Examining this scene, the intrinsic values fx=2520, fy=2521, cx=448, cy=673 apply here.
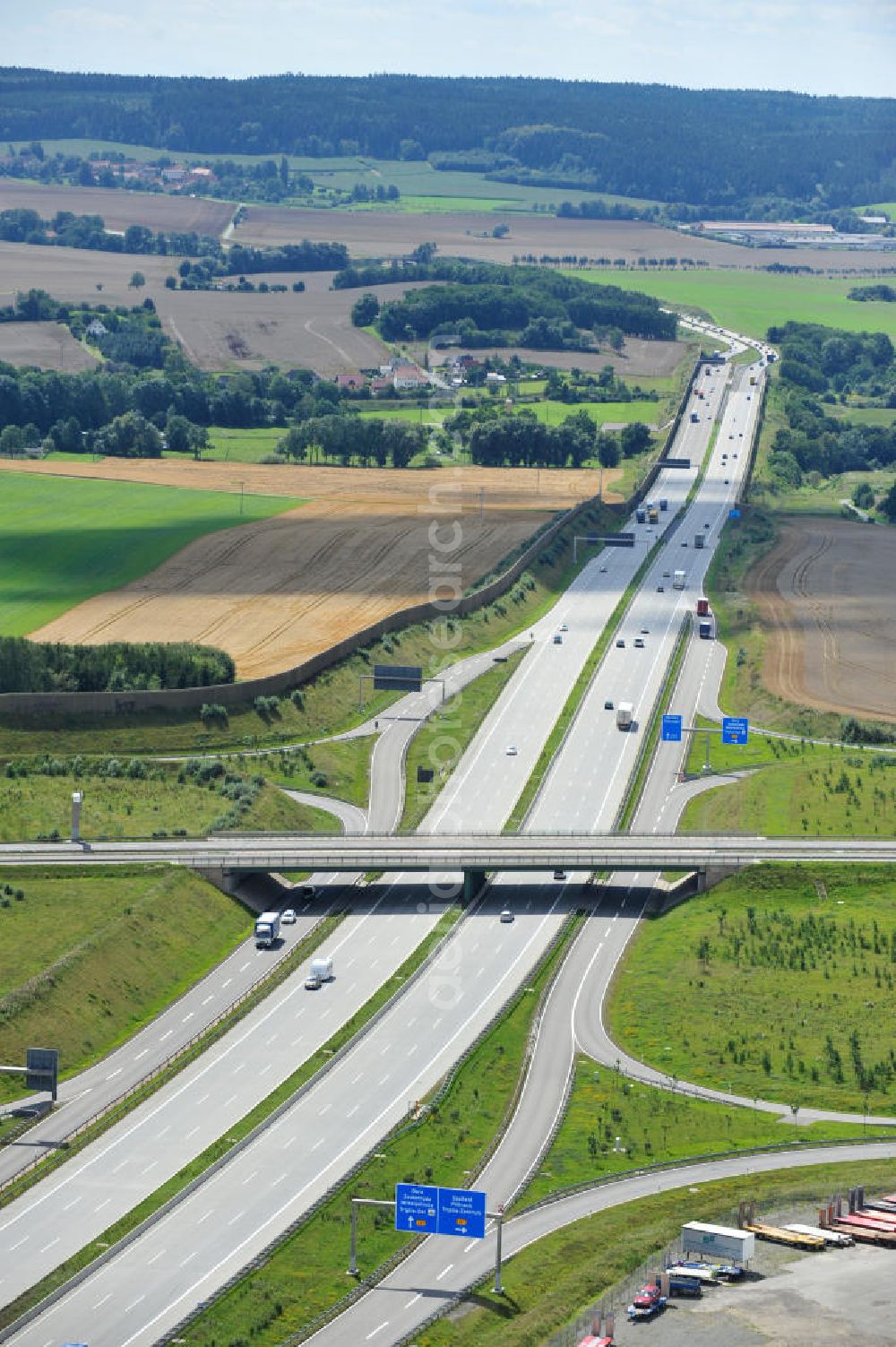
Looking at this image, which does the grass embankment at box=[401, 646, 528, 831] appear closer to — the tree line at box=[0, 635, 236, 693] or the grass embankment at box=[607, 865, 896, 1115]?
the tree line at box=[0, 635, 236, 693]

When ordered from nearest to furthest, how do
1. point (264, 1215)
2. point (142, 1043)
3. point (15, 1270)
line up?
point (15, 1270), point (264, 1215), point (142, 1043)

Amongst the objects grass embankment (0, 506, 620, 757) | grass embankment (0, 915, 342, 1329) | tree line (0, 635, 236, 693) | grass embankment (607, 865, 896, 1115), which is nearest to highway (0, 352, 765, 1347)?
grass embankment (0, 915, 342, 1329)

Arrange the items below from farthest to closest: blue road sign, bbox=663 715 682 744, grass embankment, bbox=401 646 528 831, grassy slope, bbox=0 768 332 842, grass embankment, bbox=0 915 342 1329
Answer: blue road sign, bbox=663 715 682 744 < grass embankment, bbox=401 646 528 831 < grassy slope, bbox=0 768 332 842 < grass embankment, bbox=0 915 342 1329

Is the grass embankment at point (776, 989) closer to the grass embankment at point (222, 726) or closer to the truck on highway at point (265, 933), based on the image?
the truck on highway at point (265, 933)

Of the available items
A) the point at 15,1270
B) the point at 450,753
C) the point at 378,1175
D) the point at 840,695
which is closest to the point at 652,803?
the point at 450,753

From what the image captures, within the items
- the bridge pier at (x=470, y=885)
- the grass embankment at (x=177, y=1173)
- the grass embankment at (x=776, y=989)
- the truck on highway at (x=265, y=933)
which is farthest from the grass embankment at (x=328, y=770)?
the grass embankment at (x=177, y=1173)

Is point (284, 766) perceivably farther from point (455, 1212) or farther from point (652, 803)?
point (455, 1212)
